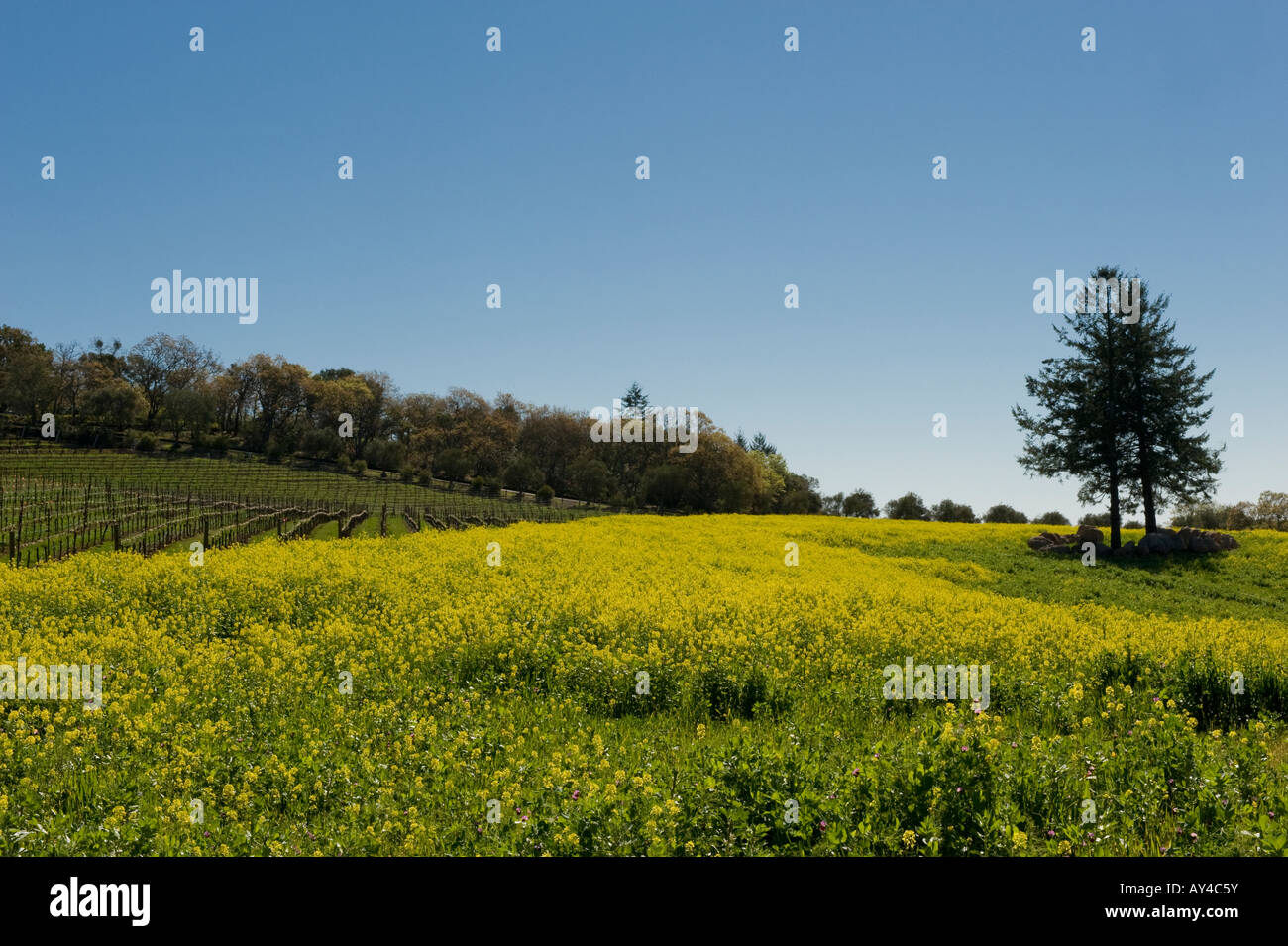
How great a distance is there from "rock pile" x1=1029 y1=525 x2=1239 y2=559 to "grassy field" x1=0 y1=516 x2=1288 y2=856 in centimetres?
2246

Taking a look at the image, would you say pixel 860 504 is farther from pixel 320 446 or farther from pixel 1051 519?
pixel 320 446

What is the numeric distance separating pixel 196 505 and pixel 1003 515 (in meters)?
65.9

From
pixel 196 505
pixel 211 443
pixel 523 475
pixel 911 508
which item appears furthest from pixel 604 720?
pixel 211 443

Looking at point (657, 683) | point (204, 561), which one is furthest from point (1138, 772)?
point (204, 561)

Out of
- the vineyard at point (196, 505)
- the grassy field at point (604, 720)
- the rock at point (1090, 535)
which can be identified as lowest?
the grassy field at point (604, 720)

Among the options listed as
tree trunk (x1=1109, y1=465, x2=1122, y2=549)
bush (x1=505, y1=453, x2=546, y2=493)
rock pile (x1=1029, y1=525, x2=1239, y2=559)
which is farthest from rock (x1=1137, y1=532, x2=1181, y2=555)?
bush (x1=505, y1=453, x2=546, y2=493)

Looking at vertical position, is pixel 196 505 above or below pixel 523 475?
below

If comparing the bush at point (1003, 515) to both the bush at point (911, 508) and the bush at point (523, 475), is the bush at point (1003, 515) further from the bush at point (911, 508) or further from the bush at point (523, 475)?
the bush at point (523, 475)

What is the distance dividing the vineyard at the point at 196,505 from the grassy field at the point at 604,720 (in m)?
17.7

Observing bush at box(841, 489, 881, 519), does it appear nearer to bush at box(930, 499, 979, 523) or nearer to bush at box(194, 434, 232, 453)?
bush at box(930, 499, 979, 523)

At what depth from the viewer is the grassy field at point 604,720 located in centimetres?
638

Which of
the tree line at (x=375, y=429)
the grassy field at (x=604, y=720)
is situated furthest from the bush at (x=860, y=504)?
the grassy field at (x=604, y=720)

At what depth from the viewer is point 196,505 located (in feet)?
175

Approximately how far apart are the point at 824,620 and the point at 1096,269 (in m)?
39.2
